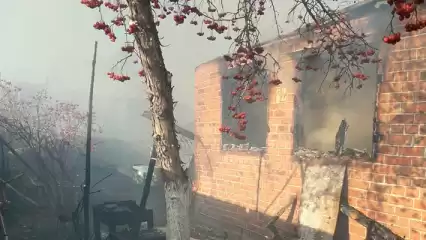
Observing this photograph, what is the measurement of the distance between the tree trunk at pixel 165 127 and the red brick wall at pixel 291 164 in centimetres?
275

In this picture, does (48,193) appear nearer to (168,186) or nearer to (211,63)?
(211,63)

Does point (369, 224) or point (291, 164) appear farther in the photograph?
point (291, 164)

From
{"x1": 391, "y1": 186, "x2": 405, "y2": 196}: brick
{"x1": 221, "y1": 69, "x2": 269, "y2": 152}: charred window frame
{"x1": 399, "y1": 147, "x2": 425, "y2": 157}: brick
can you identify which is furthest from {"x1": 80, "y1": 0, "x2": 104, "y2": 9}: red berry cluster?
{"x1": 221, "y1": 69, "x2": 269, "y2": 152}: charred window frame

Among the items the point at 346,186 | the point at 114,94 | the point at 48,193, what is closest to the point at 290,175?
the point at 346,186

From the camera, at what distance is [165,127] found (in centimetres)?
355

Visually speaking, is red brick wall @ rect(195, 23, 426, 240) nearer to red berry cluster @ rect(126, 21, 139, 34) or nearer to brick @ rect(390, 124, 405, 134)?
brick @ rect(390, 124, 405, 134)

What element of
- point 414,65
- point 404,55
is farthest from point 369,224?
point 404,55

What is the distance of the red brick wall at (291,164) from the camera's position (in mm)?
4523

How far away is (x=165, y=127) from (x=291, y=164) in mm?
3337

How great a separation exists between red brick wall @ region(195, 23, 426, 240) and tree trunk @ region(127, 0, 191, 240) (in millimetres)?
2752

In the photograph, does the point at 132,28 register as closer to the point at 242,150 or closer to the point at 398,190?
the point at 398,190

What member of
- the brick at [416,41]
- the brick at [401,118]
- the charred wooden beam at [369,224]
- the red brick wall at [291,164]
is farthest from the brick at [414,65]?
the charred wooden beam at [369,224]

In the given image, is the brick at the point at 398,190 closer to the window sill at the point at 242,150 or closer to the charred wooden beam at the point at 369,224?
the charred wooden beam at the point at 369,224

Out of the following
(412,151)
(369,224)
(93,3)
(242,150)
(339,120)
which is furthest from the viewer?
(242,150)
